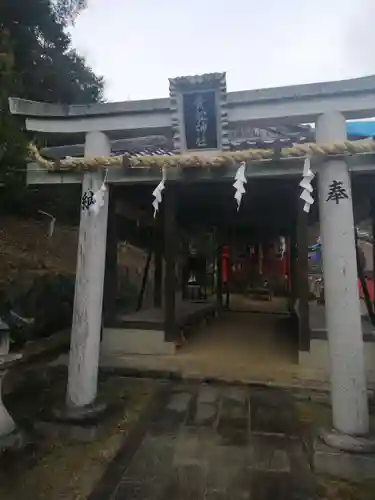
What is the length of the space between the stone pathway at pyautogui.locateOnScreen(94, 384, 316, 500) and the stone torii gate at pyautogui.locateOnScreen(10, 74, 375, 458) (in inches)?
24.6

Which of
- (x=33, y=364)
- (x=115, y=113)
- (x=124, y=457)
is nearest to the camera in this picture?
(x=124, y=457)

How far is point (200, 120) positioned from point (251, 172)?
80 centimetres

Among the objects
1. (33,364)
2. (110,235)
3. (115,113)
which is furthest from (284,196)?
(33,364)

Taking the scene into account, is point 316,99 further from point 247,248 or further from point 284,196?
point 247,248

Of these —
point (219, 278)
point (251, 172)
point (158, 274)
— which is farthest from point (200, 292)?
point (251, 172)

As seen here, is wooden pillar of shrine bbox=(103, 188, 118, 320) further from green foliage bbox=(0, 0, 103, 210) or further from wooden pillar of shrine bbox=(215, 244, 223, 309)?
wooden pillar of shrine bbox=(215, 244, 223, 309)

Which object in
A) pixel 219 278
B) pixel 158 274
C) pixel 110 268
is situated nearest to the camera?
pixel 110 268

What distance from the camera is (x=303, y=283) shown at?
261 inches

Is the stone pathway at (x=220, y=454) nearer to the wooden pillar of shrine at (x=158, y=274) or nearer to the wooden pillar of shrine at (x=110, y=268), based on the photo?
the wooden pillar of shrine at (x=110, y=268)

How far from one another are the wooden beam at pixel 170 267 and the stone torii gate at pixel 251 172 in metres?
2.45

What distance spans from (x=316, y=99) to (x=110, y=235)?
16.5ft

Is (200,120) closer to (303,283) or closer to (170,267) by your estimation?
(170,267)

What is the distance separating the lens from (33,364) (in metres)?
6.51

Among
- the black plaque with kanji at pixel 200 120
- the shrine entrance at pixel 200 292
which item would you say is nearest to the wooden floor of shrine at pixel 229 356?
the shrine entrance at pixel 200 292
